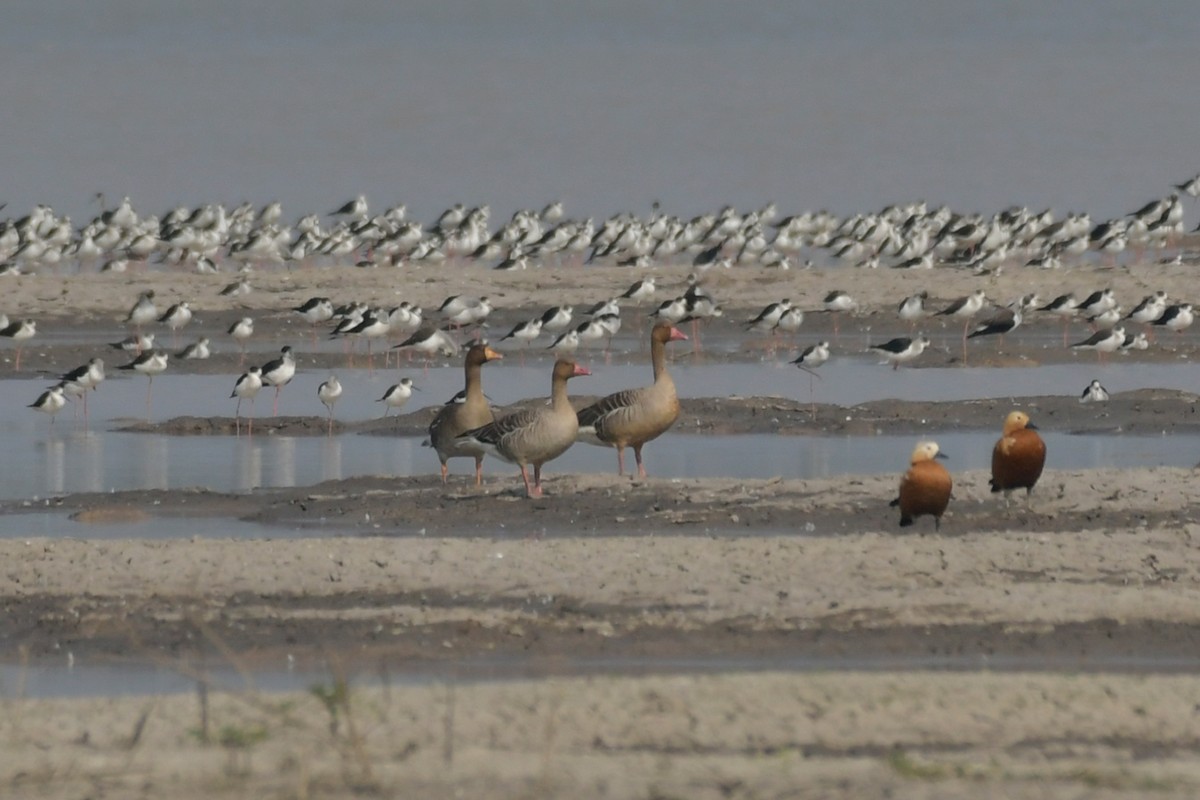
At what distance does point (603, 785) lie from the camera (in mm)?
8133

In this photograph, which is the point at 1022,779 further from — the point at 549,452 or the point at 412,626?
the point at 549,452

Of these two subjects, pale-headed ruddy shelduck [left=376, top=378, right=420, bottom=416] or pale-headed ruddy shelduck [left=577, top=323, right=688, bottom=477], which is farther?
pale-headed ruddy shelduck [left=376, top=378, right=420, bottom=416]

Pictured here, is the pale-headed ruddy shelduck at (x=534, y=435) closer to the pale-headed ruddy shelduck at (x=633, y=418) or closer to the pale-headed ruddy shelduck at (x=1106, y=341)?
the pale-headed ruddy shelduck at (x=633, y=418)

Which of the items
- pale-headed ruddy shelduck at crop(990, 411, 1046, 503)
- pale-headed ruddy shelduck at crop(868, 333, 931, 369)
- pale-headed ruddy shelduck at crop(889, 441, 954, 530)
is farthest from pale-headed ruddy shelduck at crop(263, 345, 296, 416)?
pale-headed ruddy shelduck at crop(889, 441, 954, 530)

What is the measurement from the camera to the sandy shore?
8.41 meters

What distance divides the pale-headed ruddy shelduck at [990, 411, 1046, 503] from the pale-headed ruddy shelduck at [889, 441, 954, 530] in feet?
2.88

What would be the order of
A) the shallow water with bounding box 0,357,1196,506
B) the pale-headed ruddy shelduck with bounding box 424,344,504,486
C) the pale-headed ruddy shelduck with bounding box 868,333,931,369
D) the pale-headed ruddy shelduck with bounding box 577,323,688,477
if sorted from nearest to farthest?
the pale-headed ruddy shelduck with bounding box 424,344,504,486 < the pale-headed ruddy shelduck with bounding box 577,323,688,477 < the shallow water with bounding box 0,357,1196,506 < the pale-headed ruddy shelduck with bounding box 868,333,931,369

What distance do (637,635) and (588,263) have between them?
39.0 m

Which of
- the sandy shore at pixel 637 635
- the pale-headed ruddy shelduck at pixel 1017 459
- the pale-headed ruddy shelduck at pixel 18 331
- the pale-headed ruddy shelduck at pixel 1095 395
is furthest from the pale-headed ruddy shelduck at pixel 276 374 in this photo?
the pale-headed ruddy shelduck at pixel 1017 459

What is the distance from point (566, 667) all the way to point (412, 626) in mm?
1141

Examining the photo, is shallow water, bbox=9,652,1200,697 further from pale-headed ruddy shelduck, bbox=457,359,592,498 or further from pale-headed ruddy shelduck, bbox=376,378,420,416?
pale-headed ruddy shelduck, bbox=376,378,420,416

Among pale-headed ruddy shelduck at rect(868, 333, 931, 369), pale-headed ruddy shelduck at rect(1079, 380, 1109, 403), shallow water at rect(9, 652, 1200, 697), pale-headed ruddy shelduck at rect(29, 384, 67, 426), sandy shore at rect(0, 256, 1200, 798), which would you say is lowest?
shallow water at rect(9, 652, 1200, 697)

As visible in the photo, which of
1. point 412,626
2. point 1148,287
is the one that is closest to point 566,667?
point 412,626

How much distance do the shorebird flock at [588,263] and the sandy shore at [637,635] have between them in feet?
8.62
